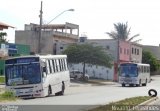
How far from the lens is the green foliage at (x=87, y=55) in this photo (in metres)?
71.3

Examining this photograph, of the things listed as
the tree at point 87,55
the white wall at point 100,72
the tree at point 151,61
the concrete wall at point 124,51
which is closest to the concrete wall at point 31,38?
the white wall at point 100,72

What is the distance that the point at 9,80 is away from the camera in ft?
96.2

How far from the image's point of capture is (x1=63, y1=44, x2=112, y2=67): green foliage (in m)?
71.3

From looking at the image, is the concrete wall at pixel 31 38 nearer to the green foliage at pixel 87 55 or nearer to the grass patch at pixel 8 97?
the green foliage at pixel 87 55

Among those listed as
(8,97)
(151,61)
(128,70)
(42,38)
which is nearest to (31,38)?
(42,38)

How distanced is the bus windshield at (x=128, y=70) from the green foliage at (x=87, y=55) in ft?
35.5

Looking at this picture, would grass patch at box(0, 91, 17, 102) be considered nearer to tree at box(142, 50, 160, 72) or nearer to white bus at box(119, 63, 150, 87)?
white bus at box(119, 63, 150, 87)

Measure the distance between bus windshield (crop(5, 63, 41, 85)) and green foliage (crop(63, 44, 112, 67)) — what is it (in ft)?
137

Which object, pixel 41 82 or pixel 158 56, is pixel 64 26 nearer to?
pixel 158 56

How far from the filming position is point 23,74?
29.5 meters

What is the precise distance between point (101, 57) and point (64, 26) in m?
26.5

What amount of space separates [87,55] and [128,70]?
1241 cm

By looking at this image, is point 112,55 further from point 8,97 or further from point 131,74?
point 8,97

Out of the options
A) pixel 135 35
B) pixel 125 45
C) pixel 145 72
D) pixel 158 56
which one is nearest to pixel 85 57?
pixel 145 72
